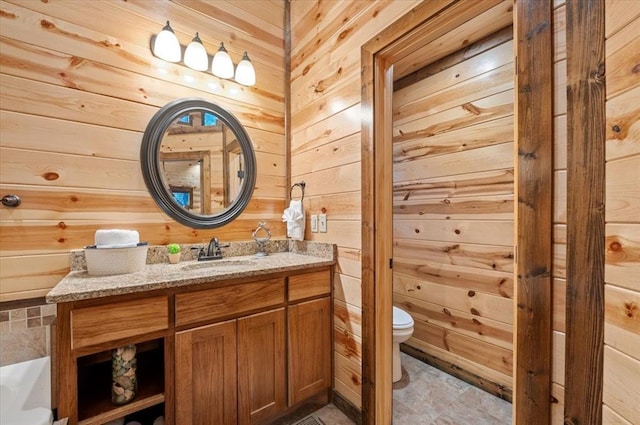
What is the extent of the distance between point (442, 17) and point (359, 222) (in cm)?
104

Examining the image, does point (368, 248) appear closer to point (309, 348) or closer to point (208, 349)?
point (309, 348)

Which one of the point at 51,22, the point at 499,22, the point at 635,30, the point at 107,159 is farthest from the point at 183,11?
the point at 635,30

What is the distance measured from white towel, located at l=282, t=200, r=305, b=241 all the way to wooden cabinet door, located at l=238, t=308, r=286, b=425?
1.95 ft

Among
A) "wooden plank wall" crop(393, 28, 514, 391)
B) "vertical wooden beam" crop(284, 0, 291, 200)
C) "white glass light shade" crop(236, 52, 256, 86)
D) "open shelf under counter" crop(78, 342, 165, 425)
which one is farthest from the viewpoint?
"vertical wooden beam" crop(284, 0, 291, 200)

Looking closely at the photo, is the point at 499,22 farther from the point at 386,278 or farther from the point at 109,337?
the point at 109,337

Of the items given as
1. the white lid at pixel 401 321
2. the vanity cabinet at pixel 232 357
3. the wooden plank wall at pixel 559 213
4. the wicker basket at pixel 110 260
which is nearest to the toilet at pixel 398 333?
the white lid at pixel 401 321

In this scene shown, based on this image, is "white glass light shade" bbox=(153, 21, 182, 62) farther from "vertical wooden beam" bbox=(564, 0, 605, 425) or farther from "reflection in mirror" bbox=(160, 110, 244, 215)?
"vertical wooden beam" bbox=(564, 0, 605, 425)

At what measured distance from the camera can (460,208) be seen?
6.63ft

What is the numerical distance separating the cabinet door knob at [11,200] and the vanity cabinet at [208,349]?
70cm

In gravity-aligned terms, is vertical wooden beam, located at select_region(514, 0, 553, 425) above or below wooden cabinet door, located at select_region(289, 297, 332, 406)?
above

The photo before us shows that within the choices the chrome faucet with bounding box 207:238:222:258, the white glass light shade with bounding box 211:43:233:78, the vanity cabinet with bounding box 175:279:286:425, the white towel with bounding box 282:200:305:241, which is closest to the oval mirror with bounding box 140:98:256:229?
the chrome faucet with bounding box 207:238:222:258

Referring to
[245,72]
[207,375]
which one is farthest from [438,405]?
[245,72]

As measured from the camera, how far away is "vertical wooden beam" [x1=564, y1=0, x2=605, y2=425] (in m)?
0.72

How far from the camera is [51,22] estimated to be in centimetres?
137
